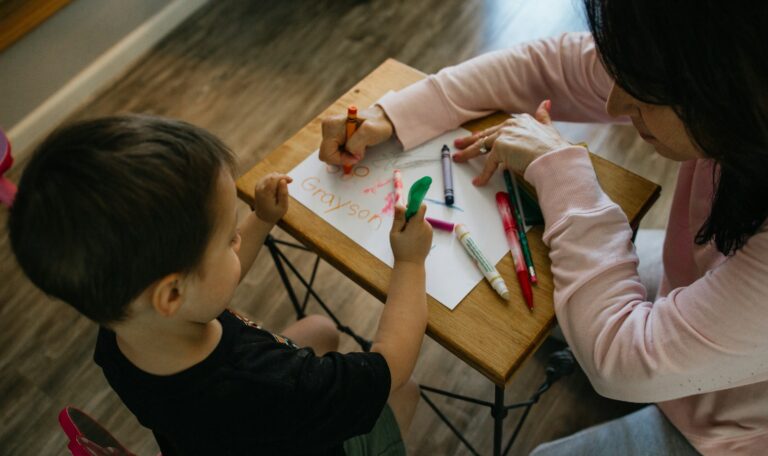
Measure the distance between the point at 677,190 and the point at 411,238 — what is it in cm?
43

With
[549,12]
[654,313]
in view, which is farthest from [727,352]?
[549,12]

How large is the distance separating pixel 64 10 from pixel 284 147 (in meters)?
1.58

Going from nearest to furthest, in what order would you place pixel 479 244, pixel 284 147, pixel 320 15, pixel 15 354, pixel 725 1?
1. pixel 725 1
2. pixel 479 244
3. pixel 284 147
4. pixel 15 354
5. pixel 320 15

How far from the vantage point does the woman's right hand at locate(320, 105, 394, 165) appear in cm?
93

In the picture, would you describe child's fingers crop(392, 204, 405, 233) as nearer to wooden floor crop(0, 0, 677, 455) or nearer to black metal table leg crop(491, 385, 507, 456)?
black metal table leg crop(491, 385, 507, 456)

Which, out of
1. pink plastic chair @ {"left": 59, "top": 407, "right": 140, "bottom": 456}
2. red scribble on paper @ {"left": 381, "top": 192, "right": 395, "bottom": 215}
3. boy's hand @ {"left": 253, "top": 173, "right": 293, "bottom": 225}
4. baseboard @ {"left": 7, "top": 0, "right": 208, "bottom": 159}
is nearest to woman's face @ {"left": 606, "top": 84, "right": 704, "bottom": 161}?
red scribble on paper @ {"left": 381, "top": 192, "right": 395, "bottom": 215}

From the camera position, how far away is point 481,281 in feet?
2.61

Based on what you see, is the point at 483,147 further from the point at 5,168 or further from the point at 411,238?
the point at 5,168

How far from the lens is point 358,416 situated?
2.31 feet

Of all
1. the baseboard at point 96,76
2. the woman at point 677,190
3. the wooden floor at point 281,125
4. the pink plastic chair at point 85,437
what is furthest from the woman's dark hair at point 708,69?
the baseboard at point 96,76

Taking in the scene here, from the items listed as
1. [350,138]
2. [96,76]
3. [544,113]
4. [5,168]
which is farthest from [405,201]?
[96,76]

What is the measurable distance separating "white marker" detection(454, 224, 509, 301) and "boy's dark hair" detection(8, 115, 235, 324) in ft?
1.23

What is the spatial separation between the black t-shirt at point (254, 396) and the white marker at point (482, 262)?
0.60ft

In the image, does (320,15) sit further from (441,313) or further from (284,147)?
(441,313)
